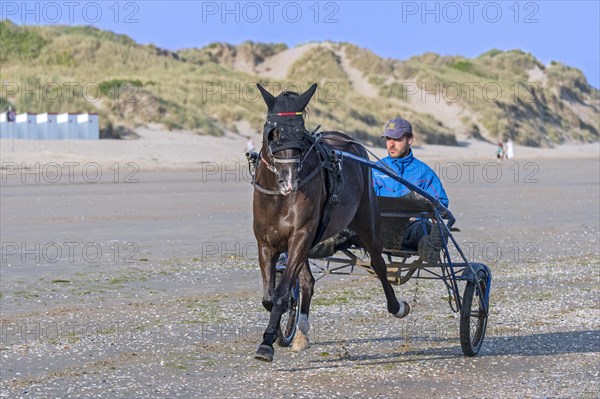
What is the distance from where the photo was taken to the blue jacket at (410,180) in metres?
9.55

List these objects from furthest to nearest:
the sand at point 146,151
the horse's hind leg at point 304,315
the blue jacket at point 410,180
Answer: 1. the sand at point 146,151
2. the blue jacket at point 410,180
3. the horse's hind leg at point 304,315

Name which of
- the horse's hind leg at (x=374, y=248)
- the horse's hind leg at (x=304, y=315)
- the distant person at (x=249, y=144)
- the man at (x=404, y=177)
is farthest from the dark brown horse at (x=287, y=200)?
the distant person at (x=249, y=144)

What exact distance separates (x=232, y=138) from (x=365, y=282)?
35742 mm

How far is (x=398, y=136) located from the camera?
9.39 meters

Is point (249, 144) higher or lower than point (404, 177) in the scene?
higher

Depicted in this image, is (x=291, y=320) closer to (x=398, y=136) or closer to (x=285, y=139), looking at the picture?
(x=398, y=136)

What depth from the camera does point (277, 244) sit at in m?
7.97

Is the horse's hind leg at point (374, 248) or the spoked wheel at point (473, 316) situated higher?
the horse's hind leg at point (374, 248)

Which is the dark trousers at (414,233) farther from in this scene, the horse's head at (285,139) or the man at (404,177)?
the horse's head at (285,139)

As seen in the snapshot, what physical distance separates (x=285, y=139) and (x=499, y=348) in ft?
10.2

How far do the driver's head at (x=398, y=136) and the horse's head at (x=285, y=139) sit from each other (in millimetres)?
1812

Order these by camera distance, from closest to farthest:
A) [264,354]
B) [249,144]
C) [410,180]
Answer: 1. [264,354]
2. [410,180]
3. [249,144]

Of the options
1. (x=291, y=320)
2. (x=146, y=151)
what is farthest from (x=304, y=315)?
(x=146, y=151)

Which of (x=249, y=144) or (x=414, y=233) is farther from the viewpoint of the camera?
(x=249, y=144)
